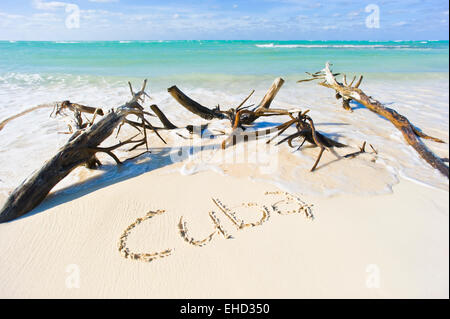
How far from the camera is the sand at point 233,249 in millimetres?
1972

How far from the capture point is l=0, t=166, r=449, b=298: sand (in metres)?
1.97

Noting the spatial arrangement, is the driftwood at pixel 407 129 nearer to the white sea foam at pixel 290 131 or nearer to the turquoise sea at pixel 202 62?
the white sea foam at pixel 290 131

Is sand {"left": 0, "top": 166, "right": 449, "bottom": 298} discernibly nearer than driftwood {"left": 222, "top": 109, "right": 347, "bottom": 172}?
Yes

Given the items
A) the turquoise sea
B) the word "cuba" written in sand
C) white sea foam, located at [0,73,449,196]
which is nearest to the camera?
the word "cuba" written in sand

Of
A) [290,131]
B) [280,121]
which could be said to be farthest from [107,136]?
[280,121]

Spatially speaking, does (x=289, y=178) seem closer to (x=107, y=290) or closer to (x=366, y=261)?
(x=366, y=261)

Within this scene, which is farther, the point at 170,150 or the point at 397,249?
the point at 170,150

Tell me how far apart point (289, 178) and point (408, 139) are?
7.31 feet

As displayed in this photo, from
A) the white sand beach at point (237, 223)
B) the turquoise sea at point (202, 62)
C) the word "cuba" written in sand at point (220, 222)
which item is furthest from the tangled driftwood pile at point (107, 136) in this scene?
the turquoise sea at point (202, 62)

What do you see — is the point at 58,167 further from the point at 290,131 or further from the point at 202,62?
the point at 202,62

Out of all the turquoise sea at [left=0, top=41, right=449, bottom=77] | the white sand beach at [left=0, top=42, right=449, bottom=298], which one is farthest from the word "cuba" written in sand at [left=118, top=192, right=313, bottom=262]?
the turquoise sea at [left=0, top=41, right=449, bottom=77]

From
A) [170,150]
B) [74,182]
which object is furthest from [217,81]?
[74,182]

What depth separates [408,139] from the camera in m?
4.22

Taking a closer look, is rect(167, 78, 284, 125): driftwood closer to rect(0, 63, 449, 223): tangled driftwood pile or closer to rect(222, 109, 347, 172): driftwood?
rect(0, 63, 449, 223): tangled driftwood pile
